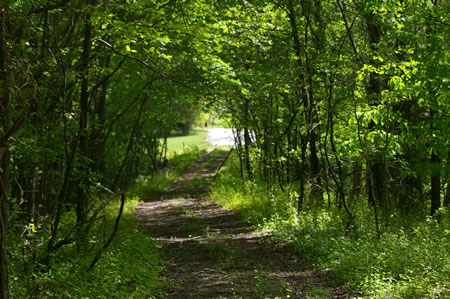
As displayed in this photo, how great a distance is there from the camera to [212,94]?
7.77m

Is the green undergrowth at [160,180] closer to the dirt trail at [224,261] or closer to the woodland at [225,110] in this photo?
the dirt trail at [224,261]

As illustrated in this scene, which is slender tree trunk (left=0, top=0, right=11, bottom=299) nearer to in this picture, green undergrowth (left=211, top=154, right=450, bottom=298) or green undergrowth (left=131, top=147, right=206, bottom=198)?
green undergrowth (left=211, top=154, right=450, bottom=298)

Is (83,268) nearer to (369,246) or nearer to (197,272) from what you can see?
(197,272)

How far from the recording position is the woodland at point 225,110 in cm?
467

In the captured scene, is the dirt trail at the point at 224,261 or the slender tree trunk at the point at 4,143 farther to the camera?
the dirt trail at the point at 224,261

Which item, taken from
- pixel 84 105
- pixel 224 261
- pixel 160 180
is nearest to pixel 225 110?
pixel 224 261

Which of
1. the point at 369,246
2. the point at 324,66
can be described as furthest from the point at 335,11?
the point at 369,246

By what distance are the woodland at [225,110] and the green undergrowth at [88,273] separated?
28mm

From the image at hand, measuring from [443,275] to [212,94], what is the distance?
4907 mm

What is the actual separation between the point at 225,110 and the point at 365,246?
726 cm

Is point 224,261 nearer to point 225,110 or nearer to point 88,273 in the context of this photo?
point 88,273

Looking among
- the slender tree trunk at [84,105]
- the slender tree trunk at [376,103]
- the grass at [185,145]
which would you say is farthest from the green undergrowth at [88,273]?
the grass at [185,145]

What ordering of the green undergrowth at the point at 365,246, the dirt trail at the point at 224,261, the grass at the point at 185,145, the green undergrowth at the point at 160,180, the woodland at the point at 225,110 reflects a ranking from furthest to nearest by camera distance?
the grass at the point at 185,145 → the green undergrowth at the point at 160,180 → the dirt trail at the point at 224,261 → the green undergrowth at the point at 365,246 → the woodland at the point at 225,110

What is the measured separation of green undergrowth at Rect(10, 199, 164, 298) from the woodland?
0.09 ft
